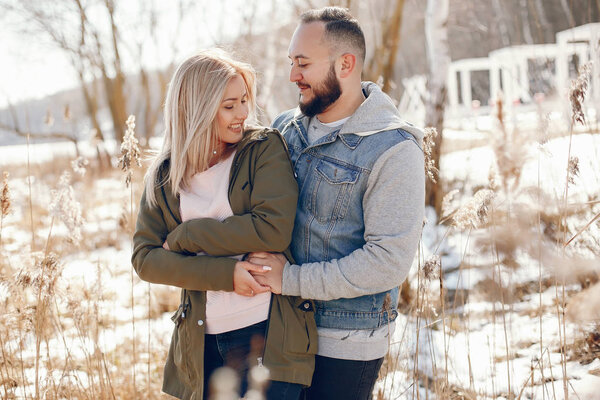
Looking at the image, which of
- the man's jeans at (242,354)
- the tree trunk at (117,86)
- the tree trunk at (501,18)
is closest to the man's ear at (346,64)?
the man's jeans at (242,354)

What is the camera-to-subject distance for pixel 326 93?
207 cm

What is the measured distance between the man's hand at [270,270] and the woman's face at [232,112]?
0.40m

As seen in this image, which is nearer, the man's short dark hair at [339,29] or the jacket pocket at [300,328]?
the jacket pocket at [300,328]

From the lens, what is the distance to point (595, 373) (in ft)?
9.57

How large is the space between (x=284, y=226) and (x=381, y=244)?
31 centimetres

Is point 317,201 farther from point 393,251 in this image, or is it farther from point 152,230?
point 152,230

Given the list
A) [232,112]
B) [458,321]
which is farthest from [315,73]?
[458,321]

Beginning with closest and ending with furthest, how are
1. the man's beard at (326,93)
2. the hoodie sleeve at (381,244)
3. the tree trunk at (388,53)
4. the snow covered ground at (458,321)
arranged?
the hoodie sleeve at (381,244) < the man's beard at (326,93) < the snow covered ground at (458,321) < the tree trunk at (388,53)

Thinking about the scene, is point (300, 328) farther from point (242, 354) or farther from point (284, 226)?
point (284, 226)

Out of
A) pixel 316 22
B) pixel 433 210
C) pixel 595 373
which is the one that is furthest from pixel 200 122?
pixel 433 210

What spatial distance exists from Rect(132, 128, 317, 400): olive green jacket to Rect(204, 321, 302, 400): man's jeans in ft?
0.10

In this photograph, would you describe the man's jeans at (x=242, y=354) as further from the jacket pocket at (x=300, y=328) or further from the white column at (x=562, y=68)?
the white column at (x=562, y=68)

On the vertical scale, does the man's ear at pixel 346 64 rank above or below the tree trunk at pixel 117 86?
below

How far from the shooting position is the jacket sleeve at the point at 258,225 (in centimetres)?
185
